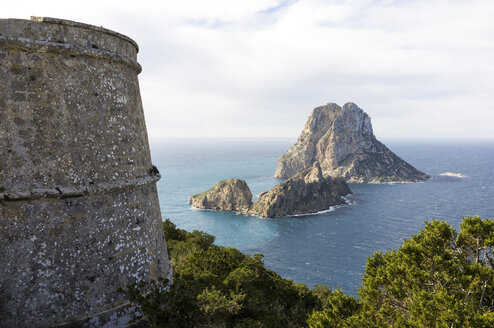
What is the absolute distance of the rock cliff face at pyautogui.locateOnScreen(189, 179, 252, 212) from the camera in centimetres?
10100

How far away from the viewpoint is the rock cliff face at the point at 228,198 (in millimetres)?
101000

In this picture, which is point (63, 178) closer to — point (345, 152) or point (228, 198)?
point (228, 198)

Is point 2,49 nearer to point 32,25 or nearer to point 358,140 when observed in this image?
point 32,25

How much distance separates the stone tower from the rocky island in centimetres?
8625

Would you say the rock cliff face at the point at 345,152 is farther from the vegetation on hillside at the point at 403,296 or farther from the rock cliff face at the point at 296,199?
the vegetation on hillside at the point at 403,296

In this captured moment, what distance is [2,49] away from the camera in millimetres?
6539

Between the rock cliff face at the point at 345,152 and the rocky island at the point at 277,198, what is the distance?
1999 inches

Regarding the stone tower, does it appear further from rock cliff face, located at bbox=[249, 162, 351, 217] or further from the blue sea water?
rock cliff face, located at bbox=[249, 162, 351, 217]

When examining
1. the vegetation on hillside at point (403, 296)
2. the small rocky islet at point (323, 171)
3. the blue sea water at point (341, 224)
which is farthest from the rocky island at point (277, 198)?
the vegetation on hillside at point (403, 296)

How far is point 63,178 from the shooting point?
706 cm

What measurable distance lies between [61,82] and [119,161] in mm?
2308

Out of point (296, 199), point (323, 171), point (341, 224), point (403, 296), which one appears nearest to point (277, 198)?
point (296, 199)

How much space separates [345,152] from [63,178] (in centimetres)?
17301

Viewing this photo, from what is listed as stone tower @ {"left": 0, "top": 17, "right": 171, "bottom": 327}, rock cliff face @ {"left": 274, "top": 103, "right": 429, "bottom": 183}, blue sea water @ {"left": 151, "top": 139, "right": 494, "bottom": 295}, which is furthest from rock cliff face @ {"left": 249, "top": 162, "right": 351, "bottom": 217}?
stone tower @ {"left": 0, "top": 17, "right": 171, "bottom": 327}
